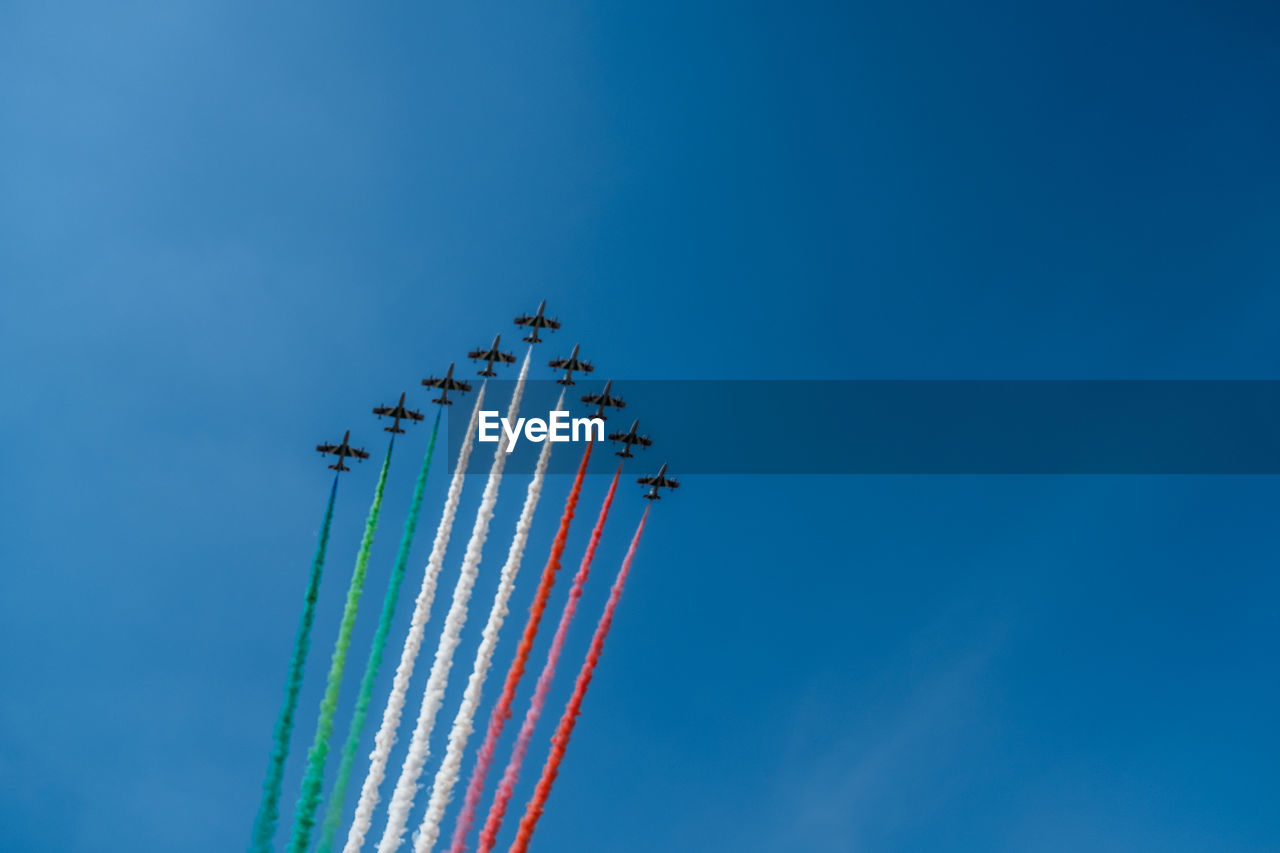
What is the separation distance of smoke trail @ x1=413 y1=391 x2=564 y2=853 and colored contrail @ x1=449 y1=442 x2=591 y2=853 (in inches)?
53.0

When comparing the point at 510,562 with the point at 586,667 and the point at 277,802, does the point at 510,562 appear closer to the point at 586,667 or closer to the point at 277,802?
the point at 586,667

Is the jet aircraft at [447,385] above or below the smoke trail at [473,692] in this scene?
above

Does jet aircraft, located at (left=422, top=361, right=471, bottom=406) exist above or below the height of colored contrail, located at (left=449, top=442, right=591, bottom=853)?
above

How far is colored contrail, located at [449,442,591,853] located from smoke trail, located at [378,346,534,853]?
11.0 ft

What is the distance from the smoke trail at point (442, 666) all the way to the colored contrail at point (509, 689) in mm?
3357

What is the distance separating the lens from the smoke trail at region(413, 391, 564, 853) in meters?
66.1

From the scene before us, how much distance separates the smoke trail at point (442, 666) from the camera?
65.7 meters

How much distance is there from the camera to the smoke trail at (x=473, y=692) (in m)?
66.1

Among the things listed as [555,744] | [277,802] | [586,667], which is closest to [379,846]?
[277,802]

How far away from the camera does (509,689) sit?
69.2m

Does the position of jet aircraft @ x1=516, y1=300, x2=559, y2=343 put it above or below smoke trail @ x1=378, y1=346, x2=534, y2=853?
above

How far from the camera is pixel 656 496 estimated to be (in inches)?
3243

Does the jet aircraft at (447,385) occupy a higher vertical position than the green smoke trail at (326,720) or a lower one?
higher

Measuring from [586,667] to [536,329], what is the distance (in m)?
27.1
